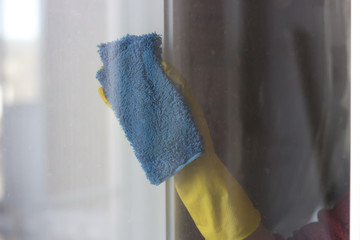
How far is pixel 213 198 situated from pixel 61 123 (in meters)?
0.22

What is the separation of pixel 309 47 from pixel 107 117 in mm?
293

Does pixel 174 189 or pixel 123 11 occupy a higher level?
pixel 123 11

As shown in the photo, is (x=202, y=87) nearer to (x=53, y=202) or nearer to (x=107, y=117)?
(x=107, y=117)

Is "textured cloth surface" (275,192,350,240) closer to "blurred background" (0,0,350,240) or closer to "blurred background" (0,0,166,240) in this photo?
"blurred background" (0,0,350,240)

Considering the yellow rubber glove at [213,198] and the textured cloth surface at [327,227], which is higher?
the yellow rubber glove at [213,198]

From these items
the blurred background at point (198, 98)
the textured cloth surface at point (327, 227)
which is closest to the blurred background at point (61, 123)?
the blurred background at point (198, 98)

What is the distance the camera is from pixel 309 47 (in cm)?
43

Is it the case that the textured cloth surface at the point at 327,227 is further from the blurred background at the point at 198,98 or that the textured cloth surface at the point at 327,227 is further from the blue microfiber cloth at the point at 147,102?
the blue microfiber cloth at the point at 147,102

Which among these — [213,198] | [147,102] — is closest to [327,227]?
[213,198]

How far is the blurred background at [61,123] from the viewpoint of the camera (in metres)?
0.38

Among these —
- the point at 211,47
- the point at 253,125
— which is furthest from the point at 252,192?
the point at 211,47

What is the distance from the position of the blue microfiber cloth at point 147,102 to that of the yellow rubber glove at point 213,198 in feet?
0.06

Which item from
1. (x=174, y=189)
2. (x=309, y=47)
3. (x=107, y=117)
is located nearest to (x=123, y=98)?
(x=107, y=117)

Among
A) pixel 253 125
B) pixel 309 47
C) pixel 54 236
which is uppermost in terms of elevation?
pixel 309 47
